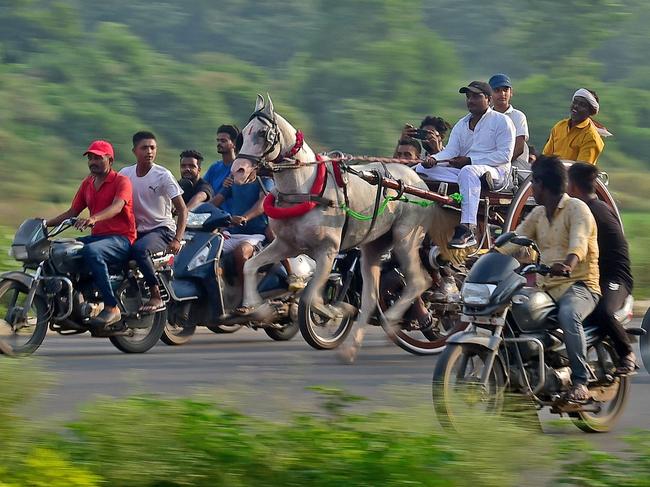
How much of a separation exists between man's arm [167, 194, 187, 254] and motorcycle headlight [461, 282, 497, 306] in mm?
4774

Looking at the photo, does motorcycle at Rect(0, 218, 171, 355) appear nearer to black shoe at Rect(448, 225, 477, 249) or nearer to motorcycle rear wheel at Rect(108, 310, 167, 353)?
motorcycle rear wheel at Rect(108, 310, 167, 353)

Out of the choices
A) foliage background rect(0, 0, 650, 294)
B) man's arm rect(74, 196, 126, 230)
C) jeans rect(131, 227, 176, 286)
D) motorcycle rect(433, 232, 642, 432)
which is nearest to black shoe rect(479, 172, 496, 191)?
jeans rect(131, 227, 176, 286)

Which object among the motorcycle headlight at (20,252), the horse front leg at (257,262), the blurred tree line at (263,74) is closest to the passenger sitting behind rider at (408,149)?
the horse front leg at (257,262)

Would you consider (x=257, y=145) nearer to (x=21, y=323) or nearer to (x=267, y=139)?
(x=267, y=139)

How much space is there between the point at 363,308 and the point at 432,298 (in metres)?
0.77

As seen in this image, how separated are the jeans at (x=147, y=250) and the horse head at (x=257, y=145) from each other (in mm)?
1052

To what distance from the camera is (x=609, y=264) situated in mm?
9180

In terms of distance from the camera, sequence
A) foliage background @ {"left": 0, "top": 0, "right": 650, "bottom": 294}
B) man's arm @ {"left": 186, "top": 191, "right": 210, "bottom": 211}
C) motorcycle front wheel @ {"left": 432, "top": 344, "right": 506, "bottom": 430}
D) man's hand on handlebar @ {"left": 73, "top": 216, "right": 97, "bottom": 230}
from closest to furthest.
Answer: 1. motorcycle front wheel @ {"left": 432, "top": 344, "right": 506, "bottom": 430}
2. man's hand on handlebar @ {"left": 73, "top": 216, "right": 97, "bottom": 230}
3. man's arm @ {"left": 186, "top": 191, "right": 210, "bottom": 211}
4. foliage background @ {"left": 0, "top": 0, "right": 650, "bottom": 294}

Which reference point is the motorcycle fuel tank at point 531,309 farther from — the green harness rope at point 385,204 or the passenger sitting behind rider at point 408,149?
the passenger sitting behind rider at point 408,149

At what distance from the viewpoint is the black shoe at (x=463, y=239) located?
12.5 metres

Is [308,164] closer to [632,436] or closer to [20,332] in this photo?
[20,332]

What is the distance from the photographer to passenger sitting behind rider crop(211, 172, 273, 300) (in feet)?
43.7

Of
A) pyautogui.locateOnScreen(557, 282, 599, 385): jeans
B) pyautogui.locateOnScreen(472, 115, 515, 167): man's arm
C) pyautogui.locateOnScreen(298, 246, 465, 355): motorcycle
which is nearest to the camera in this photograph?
pyautogui.locateOnScreen(557, 282, 599, 385): jeans

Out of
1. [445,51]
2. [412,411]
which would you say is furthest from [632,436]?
[445,51]
